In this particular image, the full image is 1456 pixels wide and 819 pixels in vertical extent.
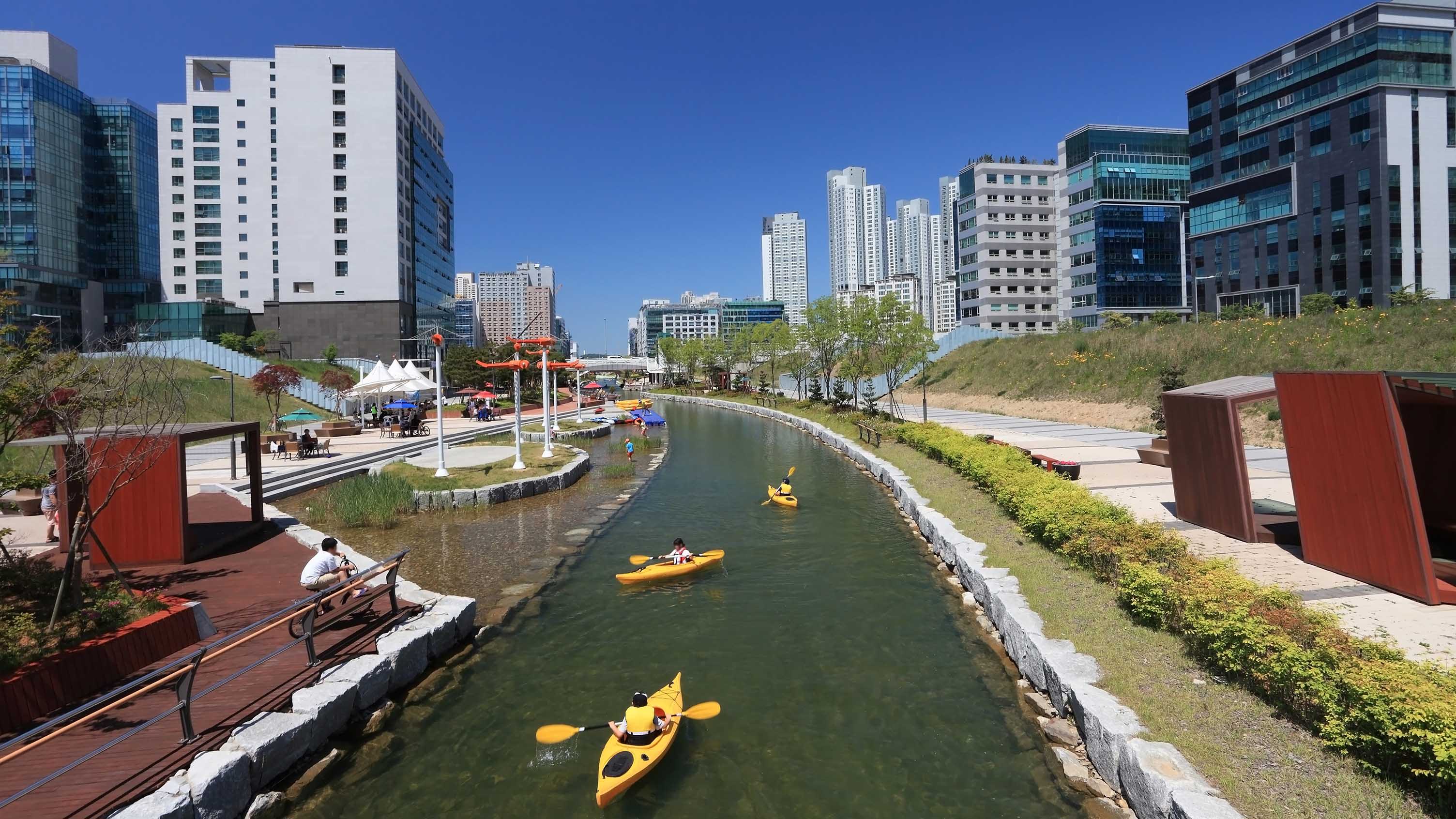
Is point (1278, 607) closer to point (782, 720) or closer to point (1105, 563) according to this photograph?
point (1105, 563)

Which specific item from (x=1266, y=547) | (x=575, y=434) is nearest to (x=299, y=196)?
(x=575, y=434)

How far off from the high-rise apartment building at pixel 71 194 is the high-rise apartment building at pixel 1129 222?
10115 centimetres

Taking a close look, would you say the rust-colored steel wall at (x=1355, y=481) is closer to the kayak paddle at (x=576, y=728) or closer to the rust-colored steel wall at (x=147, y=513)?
the kayak paddle at (x=576, y=728)

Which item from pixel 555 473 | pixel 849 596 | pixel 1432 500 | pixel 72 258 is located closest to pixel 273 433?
→ pixel 555 473

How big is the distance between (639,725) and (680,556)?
6513 mm

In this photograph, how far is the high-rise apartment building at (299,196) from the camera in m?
68.4

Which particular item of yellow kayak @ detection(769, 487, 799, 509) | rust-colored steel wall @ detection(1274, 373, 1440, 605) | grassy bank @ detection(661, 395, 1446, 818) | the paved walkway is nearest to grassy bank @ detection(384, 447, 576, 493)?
yellow kayak @ detection(769, 487, 799, 509)

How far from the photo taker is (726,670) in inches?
394

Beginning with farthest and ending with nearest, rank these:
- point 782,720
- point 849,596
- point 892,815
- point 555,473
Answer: point 555,473, point 849,596, point 782,720, point 892,815

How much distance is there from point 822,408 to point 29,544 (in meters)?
40.0

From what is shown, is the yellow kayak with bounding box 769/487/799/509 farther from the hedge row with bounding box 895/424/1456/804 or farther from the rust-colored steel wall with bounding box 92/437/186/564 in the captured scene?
the rust-colored steel wall with bounding box 92/437/186/564

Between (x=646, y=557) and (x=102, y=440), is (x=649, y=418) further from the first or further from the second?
(x=102, y=440)

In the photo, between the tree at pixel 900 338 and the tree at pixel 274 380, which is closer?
the tree at pixel 274 380

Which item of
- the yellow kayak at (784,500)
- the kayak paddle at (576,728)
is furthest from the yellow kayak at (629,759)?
the yellow kayak at (784,500)
